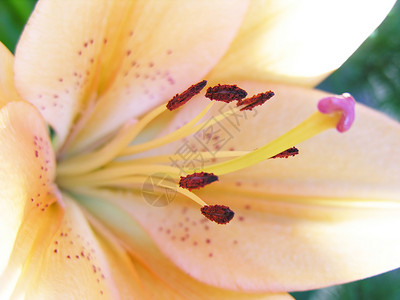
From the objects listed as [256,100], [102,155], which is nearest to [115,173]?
[102,155]

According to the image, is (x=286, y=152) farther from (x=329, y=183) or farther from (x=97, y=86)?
(x=97, y=86)

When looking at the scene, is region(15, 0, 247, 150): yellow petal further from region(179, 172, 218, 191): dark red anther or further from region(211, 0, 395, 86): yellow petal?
region(179, 172, 218, 191): dark red anther

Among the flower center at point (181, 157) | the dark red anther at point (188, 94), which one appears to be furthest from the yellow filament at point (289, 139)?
the dark red anther at point (188, 94)

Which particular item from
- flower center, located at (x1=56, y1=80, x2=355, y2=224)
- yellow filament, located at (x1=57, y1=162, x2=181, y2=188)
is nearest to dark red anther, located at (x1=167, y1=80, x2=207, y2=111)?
flower center, located at (x1=56, y1=80, x2=355, y2=224)

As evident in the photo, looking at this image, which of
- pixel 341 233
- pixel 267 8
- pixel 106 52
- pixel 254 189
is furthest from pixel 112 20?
pixel 341 233

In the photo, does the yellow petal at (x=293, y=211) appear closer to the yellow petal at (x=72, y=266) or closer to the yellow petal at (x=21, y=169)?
the yellow petal at (x=72, y=266)
